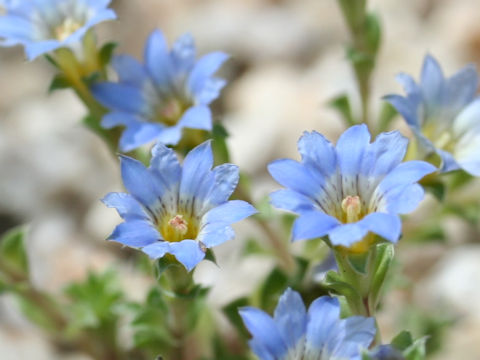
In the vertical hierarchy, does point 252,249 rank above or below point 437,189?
below

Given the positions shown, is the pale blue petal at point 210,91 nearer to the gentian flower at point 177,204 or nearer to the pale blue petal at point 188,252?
the gentian flower at point 177,204

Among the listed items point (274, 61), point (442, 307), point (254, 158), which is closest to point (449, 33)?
point (274, 61)

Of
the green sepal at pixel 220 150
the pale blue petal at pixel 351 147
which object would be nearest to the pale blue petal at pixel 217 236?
the pale blue petal at pixel 351 147

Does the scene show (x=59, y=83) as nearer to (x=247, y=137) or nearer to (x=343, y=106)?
(x=343, y=106)

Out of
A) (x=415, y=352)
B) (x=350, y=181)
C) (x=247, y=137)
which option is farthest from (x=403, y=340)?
(x=247, y=137)

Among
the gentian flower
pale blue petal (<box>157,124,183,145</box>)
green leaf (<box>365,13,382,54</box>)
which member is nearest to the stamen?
the gentian flower
